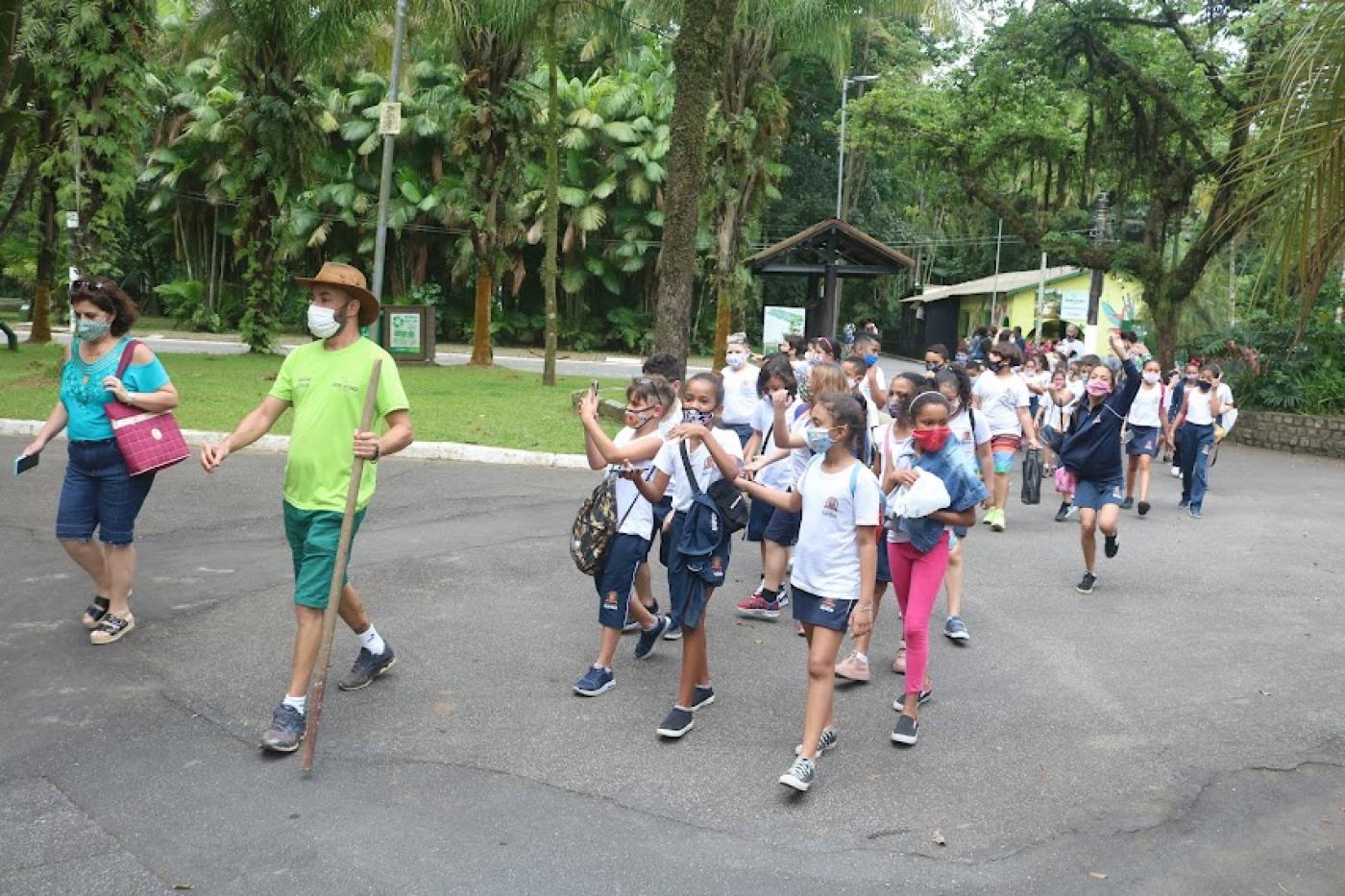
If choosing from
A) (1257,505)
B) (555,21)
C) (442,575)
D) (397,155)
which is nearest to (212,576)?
(442,575)

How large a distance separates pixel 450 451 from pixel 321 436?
8.62m

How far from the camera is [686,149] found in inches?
578

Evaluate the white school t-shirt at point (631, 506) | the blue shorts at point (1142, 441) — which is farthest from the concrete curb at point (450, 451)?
the white school t-shirt at point (631, 506)

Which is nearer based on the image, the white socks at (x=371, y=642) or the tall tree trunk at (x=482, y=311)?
the white socks at (x=371, y=642)

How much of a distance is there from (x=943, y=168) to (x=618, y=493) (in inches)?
857

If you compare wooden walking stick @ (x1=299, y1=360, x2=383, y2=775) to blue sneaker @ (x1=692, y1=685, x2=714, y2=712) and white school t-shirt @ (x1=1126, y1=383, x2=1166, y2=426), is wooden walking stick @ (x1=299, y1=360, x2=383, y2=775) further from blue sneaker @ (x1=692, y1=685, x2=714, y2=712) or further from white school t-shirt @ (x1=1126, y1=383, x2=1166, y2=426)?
white school t-shirt @ (x1=1126, y1=383, x2=1166, y2=426)

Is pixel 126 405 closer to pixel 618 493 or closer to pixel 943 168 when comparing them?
pixel 618 493

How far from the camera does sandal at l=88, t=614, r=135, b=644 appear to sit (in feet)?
20.3

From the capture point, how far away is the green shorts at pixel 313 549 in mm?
4961

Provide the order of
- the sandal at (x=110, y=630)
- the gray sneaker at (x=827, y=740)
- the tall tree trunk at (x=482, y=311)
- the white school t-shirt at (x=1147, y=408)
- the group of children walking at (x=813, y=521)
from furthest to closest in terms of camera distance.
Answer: the tall tree trunk at (x=482, y=311), the white school t-shirt at (x=1147, y=408), the sandal at (x=110, y=630), the gray sneaker at (x=827, y=740), the group of children walking at (x=813, y=521)

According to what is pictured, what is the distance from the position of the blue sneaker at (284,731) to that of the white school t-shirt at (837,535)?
2.09 metres

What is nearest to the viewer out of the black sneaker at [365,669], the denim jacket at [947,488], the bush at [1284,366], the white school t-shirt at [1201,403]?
the denim jacket at [947,488]

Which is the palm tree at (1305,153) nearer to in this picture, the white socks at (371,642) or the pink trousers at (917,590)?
the pink trousers at (917,590)

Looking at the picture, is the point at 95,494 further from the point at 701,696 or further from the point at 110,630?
the point at 701,696
